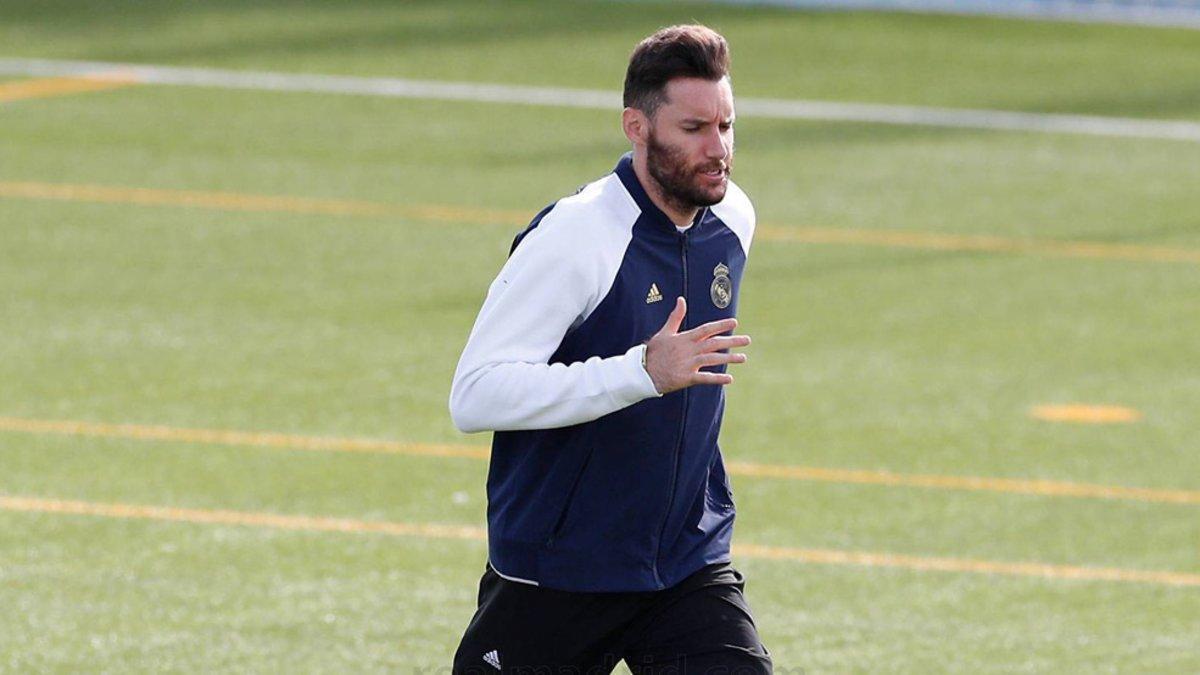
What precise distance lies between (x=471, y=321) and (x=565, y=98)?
6.78 meters

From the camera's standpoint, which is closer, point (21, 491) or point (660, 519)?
point (660, 519)

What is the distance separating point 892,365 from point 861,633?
4.02 metres

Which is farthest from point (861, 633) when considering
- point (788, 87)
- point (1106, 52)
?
point (1106, 52)

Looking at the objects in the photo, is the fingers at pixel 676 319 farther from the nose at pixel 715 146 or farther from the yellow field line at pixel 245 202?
the yellow field line at pixel 245 202

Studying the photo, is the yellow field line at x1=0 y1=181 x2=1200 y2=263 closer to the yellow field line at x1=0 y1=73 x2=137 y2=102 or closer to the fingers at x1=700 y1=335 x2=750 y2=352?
the yellow field line at x1=0 y1=73 x2=137 y2=102

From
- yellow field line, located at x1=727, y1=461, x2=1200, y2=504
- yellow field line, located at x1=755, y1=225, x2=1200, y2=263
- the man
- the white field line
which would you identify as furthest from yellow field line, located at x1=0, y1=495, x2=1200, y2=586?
the white field line

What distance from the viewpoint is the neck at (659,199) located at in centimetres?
588

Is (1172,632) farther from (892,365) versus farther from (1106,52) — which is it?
(1106,52)

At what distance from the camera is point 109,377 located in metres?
12.0

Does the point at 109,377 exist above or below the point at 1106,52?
below

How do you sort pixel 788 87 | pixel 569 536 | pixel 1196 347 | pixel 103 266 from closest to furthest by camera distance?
pixel 569 536, pixel 1196 347, pixel 103 266, pixel 788 87

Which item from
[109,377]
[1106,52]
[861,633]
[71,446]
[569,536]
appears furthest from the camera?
[1106,52]

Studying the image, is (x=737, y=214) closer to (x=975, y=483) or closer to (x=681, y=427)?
(x=681, y=427)

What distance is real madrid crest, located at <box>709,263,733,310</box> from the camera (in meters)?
5.94
